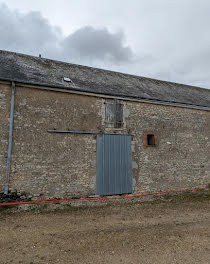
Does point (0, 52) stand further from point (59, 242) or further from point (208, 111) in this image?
point (208, 111)

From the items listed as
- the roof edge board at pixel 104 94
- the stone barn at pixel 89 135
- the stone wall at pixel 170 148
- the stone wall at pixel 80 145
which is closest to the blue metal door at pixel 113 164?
the stone barn at pixel 89 135

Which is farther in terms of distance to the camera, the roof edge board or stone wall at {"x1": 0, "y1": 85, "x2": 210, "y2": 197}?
the roof edge board

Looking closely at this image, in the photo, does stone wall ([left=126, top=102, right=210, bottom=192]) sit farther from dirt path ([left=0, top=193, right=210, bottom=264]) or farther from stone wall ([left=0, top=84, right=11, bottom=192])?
stone wall ([left=0, top=84, right=11, bottom=192])

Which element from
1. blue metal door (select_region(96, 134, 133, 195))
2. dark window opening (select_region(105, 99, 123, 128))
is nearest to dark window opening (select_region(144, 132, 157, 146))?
blue metal door (select_region(96, 134, 133, 195))

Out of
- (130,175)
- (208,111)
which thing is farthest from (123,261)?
(208,111)

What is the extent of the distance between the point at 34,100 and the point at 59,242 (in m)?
5.20

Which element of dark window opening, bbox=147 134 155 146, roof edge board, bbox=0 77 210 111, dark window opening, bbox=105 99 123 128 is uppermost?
roof edge board, bbox=0 77 210 111

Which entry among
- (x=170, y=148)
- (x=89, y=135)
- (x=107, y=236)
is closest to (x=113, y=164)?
(x=89, y=135)

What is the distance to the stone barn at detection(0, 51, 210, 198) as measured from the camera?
675 centimetres

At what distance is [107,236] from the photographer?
4234 mm

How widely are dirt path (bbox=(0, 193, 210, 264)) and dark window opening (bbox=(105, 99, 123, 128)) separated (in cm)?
371

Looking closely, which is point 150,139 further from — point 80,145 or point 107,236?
point 107,236

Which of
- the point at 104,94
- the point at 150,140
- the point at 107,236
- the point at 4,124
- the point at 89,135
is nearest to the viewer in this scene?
the point at 107,236

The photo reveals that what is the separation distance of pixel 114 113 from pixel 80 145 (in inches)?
87.1
